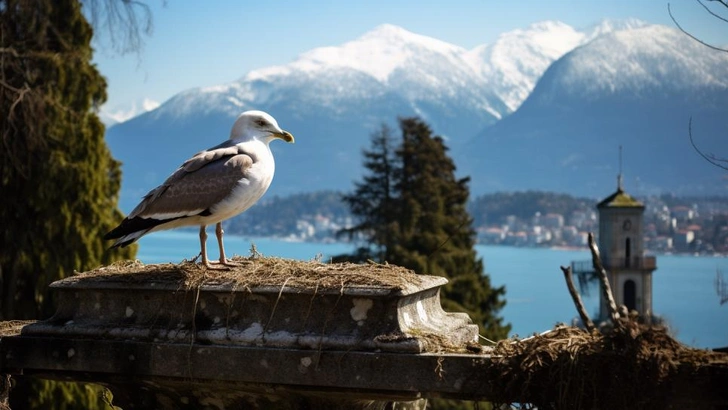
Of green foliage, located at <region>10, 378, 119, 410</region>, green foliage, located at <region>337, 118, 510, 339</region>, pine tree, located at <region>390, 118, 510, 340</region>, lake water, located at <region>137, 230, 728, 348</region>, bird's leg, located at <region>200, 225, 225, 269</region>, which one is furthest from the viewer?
lake water, located at <region>137, 230, 728, 348</region>

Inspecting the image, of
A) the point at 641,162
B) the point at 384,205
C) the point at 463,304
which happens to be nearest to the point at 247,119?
the point at 463,304

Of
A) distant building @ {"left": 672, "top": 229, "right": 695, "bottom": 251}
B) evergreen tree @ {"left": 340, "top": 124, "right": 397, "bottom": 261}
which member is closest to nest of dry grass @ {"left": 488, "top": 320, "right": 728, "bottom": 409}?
evergreen tree @ {"left": 340, "top": 124, "right": 397, "bottom": 261}

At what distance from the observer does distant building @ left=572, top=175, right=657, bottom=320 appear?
8081 cm

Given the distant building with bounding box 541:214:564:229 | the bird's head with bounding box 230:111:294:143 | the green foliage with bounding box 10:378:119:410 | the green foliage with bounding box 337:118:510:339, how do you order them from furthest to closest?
the distant building with bounding box 541:214:564:229 < the green foliage with bounding box 337:118:510:339 < the green foliage with bounding box 10:378:119:410 < the bird's head with bounding box 230:111:294:143

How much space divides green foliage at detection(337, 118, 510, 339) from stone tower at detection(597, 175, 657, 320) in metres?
37.5

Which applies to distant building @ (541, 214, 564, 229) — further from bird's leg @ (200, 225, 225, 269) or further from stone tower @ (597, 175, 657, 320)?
bird's leg @ (200, 225, 225, 269)

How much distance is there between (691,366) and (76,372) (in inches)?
136

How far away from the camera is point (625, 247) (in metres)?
81.8

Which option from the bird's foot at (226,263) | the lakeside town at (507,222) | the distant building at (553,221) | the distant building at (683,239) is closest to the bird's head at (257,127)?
the bird's foot at (226,263)

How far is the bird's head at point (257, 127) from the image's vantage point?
6.74 m

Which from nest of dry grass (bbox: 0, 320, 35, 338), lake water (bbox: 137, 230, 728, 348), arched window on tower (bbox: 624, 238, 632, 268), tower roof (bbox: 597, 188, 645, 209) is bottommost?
lake water (bbox: 137, 230, 728, 348)

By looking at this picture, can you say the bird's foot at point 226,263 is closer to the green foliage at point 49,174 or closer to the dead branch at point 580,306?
the dead branch at point 580,306

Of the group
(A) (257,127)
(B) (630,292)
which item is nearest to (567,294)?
(B) (630,292)

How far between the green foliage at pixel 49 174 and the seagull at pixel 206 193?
11.6 metres
